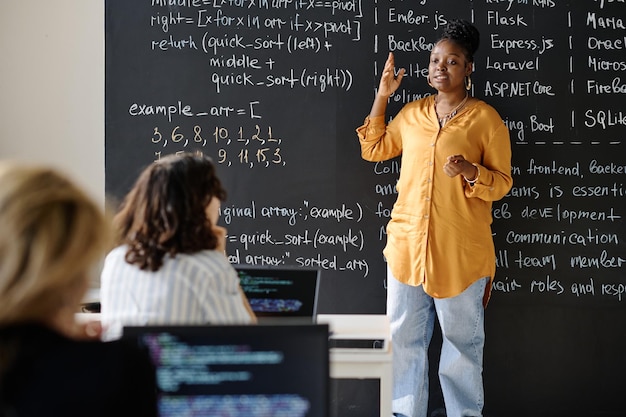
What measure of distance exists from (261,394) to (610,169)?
2.85 meters

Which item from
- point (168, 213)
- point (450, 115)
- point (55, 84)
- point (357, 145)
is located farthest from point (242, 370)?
point (55, 84)

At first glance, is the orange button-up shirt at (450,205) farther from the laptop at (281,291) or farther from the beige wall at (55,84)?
the beige wall at (55,84)

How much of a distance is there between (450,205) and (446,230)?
11 centimetres

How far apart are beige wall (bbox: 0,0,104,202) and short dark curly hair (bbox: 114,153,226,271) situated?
1.95 metres

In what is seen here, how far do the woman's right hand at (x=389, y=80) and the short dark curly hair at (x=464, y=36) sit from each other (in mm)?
261

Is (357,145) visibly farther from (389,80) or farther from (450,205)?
(450,205)

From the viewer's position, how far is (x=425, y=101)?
3443 millimetres

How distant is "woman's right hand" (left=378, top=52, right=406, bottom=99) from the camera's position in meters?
3.47

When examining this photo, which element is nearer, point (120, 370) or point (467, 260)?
point (120, 370)

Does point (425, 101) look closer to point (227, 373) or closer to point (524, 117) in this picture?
point (524, 117)

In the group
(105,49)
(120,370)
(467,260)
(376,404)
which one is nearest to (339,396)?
(376,404)

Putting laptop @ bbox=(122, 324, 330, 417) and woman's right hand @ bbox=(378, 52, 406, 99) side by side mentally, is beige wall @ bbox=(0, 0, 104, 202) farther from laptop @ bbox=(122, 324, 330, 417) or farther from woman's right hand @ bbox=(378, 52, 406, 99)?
laptop @ bbox=(122, 324, 330, 417)

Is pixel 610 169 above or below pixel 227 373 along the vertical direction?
above

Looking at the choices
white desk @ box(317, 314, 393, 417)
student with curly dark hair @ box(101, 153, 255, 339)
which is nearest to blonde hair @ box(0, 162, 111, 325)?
student with curly dark hair @ box(101, 153, 255, 339)
